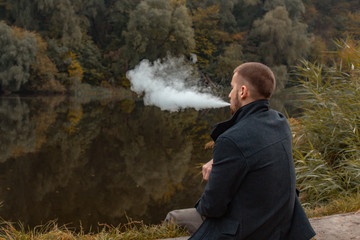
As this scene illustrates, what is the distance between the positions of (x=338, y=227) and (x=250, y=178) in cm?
173

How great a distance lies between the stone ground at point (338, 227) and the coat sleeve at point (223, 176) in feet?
3.74

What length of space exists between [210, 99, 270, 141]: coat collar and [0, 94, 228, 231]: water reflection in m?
3.29

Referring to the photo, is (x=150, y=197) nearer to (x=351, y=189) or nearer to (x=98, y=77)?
(x=351, y=189)

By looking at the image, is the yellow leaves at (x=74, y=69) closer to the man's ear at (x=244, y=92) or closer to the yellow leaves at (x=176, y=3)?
the yellow leaves at (x=176, y=3)

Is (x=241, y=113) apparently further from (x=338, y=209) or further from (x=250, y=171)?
(x=338, y=209)

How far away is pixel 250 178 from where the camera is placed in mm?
1920

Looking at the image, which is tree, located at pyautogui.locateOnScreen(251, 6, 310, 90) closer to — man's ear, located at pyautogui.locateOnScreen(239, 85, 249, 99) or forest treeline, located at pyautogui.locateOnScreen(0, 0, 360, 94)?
forest treeline, located at pyautogui.locateOnScreen(0, 0, 360, 94)

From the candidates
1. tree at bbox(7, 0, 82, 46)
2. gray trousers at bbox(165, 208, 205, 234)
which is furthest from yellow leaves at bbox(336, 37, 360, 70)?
tree at bbox(7, 0, 82, 46)

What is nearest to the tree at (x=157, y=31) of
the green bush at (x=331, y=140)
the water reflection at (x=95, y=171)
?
the water reflection at (x=95, y=171)

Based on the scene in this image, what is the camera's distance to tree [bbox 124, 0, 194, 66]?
33156mm

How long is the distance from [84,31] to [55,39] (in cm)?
440

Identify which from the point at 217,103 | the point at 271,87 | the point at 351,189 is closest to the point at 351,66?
the point at 351,189

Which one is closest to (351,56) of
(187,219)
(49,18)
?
(187,219)

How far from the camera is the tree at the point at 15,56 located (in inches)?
1052
